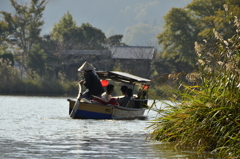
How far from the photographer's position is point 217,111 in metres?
10.7

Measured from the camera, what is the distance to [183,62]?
195 feet

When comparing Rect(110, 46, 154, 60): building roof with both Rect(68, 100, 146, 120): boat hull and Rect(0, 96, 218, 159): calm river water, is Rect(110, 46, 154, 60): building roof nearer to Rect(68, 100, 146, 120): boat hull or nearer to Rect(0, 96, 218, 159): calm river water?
Rect(68, 100, 146, 120): boat hull

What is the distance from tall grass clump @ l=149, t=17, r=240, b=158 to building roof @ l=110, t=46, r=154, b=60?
163 feet

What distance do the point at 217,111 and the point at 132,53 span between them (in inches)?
2080

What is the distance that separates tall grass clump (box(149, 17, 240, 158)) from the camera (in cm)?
1036

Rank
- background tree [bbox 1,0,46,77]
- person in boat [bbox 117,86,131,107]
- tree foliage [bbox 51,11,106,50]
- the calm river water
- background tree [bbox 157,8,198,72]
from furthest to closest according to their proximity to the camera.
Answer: tree foliage [bbox 51,11,106,50] → background tree [bbox 1,0,46,77] → background tree [bbox 157,8,198,72] → person in boat [bbox 117,86,131,107] → the calm river water

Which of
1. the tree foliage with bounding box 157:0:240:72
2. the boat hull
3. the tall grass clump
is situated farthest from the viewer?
the tree foliage with bounding box 157:0:240:72

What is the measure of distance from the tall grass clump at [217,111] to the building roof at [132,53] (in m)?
49.6

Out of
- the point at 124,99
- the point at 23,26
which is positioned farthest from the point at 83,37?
the point at 124,99

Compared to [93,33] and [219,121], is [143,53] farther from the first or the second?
[219,121]

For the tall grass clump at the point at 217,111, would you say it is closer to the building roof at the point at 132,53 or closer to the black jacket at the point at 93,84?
the black jacket at the point at 93,84

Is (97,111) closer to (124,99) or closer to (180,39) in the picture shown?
(124,99)

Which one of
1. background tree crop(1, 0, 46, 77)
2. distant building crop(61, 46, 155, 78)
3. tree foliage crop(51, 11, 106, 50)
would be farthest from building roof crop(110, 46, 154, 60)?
background tree crop(1, 0, 46, 77)

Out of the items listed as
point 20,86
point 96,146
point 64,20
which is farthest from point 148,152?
point 64,20
